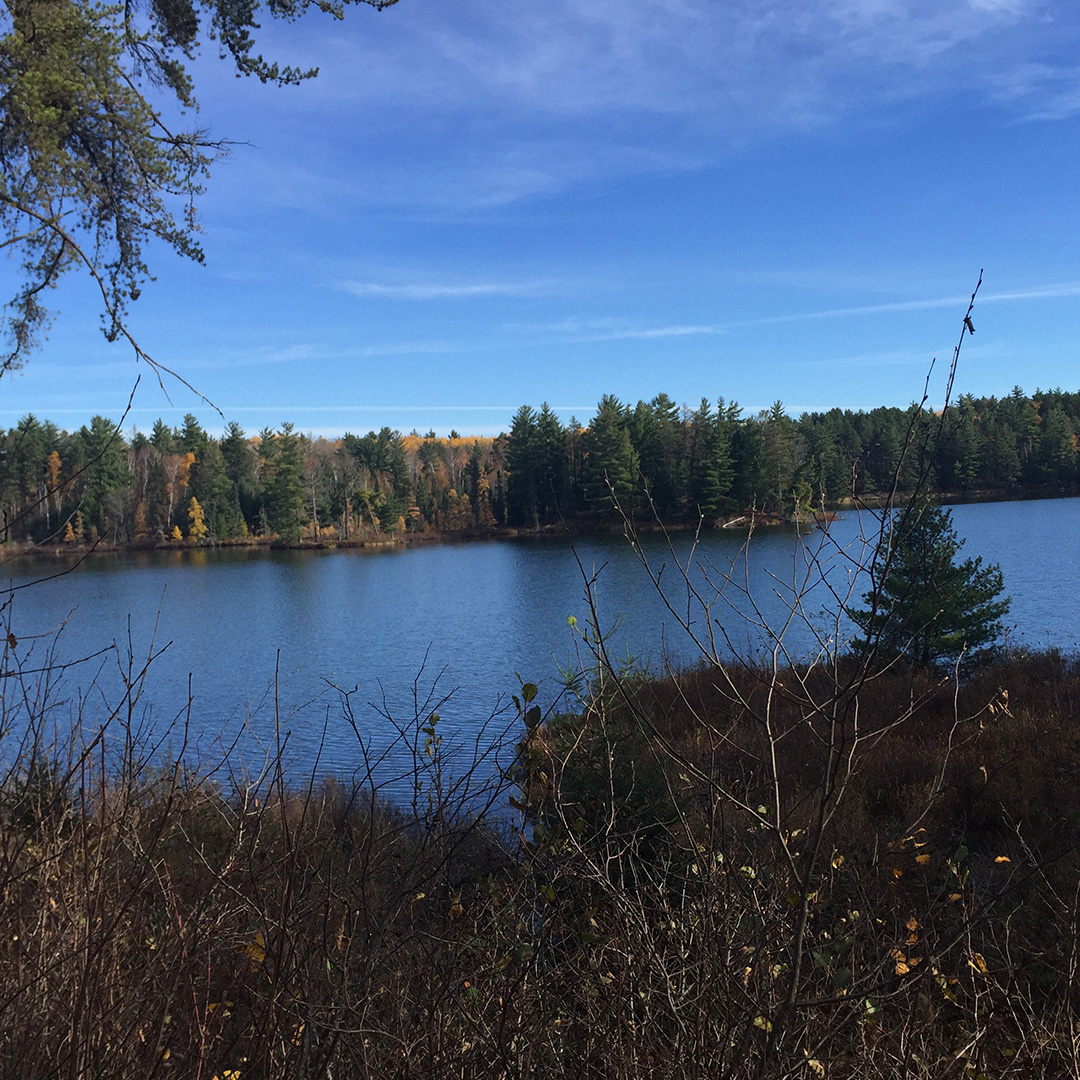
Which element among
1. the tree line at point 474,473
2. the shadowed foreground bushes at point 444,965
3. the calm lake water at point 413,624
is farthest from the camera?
the tree line at point 474,473

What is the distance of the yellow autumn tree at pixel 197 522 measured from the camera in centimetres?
7581

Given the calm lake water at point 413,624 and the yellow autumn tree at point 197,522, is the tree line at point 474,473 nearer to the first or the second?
the yellow autumn tree at point 197,522

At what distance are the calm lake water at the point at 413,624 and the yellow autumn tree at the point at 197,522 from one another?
2216 centimetres

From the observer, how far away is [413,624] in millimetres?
28734

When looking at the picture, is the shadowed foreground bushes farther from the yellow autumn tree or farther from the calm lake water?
the yellow autumn tree

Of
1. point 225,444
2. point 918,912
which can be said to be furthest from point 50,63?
point 225,444

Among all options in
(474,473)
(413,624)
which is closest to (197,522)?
(474,473)

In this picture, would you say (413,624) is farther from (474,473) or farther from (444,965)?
(474,473)

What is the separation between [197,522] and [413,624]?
178 ft

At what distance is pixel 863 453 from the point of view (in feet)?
9.90

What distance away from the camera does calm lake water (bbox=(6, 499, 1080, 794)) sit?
13.7m

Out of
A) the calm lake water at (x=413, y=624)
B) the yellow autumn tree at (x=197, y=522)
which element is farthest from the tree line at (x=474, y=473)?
the calm lake water at (x=413, y=624)

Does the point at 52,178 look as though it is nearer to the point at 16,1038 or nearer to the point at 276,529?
the point at 16,1038

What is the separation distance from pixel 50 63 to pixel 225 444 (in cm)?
8069
